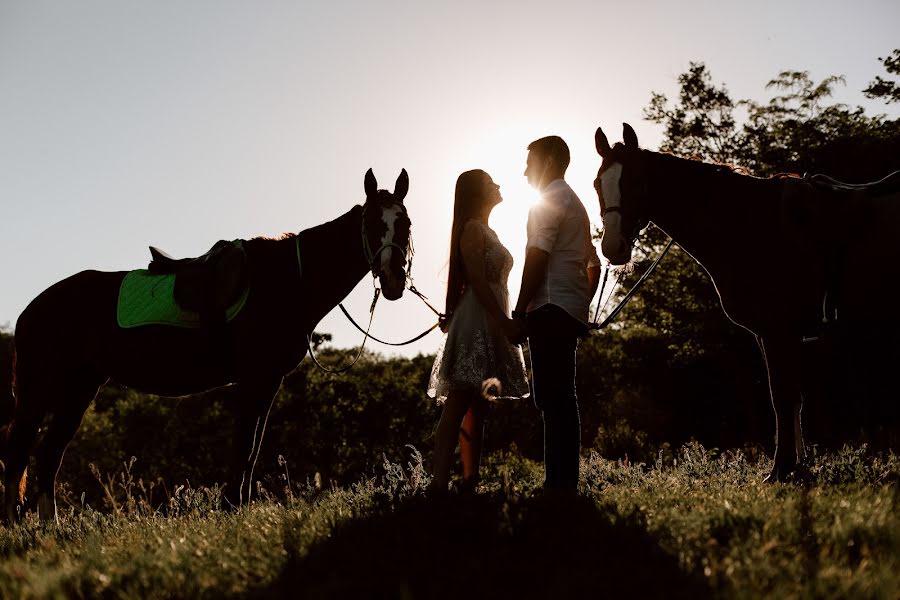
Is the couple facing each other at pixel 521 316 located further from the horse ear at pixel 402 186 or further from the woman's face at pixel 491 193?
the horse ear at pixel 402 186

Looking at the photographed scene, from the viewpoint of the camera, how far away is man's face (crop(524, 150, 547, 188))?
5123mm

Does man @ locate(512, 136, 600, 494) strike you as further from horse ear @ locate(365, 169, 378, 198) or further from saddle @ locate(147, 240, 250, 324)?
saddle @ locate(147, 240, 250, 324)

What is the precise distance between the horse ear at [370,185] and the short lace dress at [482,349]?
4.87 ft

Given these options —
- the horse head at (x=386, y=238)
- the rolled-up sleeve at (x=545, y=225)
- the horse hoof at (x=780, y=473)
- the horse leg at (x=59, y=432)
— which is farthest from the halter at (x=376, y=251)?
the horse hoof at (x=780, y=473)

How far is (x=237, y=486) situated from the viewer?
19.3 ft

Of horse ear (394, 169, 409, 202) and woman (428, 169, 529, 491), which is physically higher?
horse ear (394, 169, 409, 202)

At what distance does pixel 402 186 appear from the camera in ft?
21.8

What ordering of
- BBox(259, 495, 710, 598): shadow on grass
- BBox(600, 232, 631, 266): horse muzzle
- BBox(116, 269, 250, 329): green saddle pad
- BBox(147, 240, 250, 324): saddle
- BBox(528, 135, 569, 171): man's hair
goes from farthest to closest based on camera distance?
1. BBox(116, 269, 250, 329): green saddle pad
2. BBox(147, 240, 250, 324): saddle
3. BBox(600, 232, 631, 266): horse muzzle
4. BBox(528, 135, 569, 171): man's hair
5. BBox(259, 495, 710, 598): shadow on grass

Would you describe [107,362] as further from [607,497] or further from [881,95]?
[881,95]

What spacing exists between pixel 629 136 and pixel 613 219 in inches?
33.8

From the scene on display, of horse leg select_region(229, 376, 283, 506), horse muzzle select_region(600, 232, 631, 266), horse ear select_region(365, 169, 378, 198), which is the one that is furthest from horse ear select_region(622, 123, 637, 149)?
horse leg select_region(229, 376, 283, 506)

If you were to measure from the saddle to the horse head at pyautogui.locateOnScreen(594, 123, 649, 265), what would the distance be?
328cm

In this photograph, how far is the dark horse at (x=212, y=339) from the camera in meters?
6.17

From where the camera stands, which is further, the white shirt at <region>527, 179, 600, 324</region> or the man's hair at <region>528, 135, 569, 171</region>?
the man's hair at <region>528, 135, 569, 171</region>
